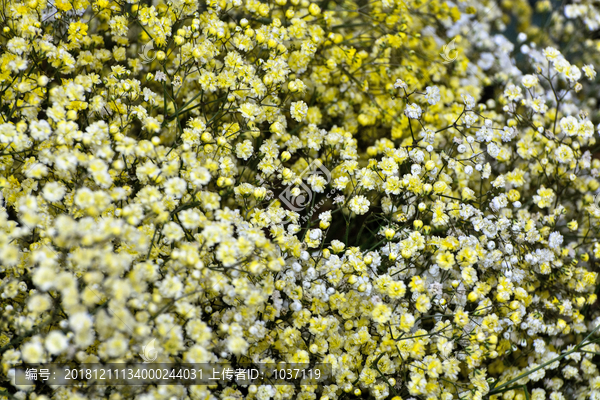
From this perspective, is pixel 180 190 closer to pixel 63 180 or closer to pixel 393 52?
pixel 63 180

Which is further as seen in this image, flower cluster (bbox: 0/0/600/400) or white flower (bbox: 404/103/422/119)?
white flower (bbox: 404/103/422/119)

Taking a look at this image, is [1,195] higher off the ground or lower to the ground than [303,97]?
lower

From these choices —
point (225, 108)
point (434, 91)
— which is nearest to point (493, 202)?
point (434, 91)

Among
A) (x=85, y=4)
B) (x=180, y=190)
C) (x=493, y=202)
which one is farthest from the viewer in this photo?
(x=493, y=202)

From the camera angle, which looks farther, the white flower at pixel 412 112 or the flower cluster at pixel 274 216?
the white flower at pixel 412 112

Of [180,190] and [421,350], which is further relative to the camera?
[421,350]

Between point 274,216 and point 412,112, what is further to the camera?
point 412,112

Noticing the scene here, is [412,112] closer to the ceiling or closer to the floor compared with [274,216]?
closer to the ceiling

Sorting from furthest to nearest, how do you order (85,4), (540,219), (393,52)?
(393,52), (540,219), (85,4)
